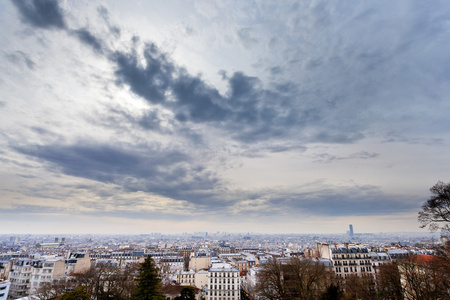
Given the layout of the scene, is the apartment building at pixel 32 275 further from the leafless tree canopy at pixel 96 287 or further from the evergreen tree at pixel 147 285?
the evergreen tree at pixel 147 285

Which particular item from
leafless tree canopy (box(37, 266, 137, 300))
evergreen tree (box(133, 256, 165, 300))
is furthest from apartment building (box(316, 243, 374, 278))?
evergreen tree (box(133, 256, 165, 300))

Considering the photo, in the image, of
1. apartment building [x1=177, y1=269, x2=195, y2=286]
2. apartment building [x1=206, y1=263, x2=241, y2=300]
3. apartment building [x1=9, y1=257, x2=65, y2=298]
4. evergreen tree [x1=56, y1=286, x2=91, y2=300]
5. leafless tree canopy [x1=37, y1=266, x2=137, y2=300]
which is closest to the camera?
evergreen tree [x1=56, y1=286, x2=91, y2=300]

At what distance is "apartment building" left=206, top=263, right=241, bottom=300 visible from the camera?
256 ft

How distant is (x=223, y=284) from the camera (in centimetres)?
7869

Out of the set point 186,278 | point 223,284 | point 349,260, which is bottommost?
point 186,278

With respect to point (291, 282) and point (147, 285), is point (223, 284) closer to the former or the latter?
point (291, 282)

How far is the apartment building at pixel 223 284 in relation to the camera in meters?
78.0

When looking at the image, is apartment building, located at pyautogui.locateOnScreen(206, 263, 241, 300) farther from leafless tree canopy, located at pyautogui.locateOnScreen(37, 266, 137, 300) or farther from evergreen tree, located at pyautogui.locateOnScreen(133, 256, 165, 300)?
evergreen tree, located at pyautogui.locateOnScreen(133, 256, 165, 300)

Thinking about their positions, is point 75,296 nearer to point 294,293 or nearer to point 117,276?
point 117,276

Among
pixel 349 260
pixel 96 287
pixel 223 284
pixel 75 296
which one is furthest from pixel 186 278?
pixel 75 296

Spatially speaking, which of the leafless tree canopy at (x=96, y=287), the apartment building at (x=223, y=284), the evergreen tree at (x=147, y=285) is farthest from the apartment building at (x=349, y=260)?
the evergreen tree at (x=147, y=285)

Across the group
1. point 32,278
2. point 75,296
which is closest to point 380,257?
point 75,296

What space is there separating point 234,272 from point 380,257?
55108mm

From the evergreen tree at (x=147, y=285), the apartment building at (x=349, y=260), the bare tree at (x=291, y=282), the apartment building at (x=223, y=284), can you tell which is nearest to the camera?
the evergreen tree at (x=147, y=285)
